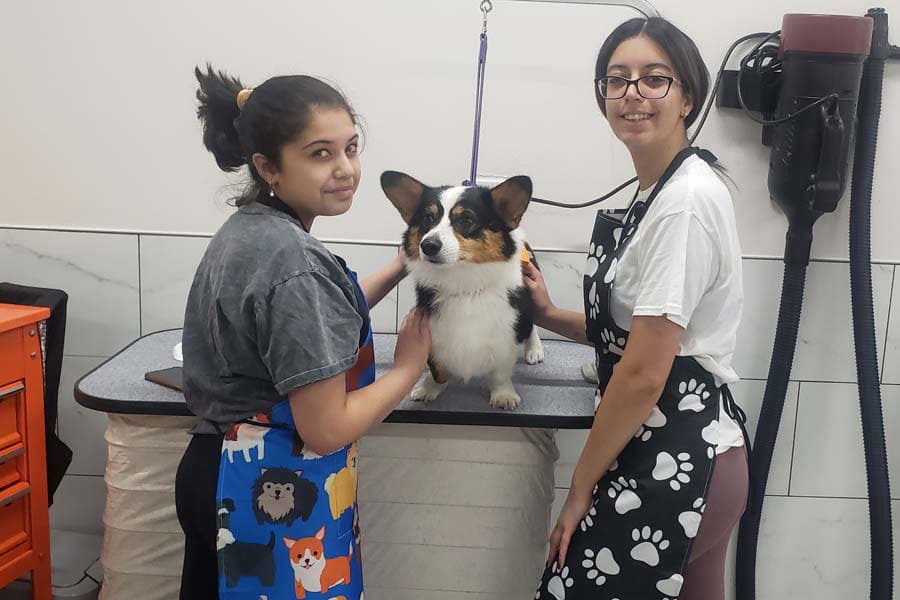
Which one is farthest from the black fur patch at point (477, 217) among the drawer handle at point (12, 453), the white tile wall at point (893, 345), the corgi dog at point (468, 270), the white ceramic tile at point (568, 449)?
the white tile wall at point (893, 345)

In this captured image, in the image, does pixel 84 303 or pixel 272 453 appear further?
pixel 84 303

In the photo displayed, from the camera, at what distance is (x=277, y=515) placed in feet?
3.66

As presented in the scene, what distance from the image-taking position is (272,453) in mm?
1103

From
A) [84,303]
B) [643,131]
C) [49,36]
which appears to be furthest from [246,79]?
[643,131]

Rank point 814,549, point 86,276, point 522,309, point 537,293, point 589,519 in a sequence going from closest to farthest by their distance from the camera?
point 589,519
point 522,309
point 537,293
point 86,276
point 814,549

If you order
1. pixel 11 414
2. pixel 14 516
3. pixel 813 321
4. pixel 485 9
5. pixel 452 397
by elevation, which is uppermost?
pixel 485 9

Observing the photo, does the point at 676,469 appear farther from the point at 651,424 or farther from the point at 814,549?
the point at 814,549

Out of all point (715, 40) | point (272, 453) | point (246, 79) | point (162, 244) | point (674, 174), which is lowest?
point (272, 453)

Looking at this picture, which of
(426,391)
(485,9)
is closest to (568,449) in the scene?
(426,391)

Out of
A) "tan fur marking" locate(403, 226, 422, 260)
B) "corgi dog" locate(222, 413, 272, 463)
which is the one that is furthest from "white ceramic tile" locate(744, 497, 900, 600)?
"corgi dog" locate(222, 413, 272, 463)

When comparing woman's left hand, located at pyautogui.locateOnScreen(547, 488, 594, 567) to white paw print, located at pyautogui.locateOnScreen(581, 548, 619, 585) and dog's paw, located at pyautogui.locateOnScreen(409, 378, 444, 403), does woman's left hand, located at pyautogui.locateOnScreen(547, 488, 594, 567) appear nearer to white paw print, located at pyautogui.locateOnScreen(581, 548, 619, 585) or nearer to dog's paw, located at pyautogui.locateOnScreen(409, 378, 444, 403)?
white paw print, located at pyautogui.locateOnScreen(581, 548, 619, 585)

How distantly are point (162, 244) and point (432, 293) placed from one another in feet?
2.91

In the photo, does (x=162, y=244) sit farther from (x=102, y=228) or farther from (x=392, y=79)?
(x=392, y=79)

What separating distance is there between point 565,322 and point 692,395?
407 millimetres
